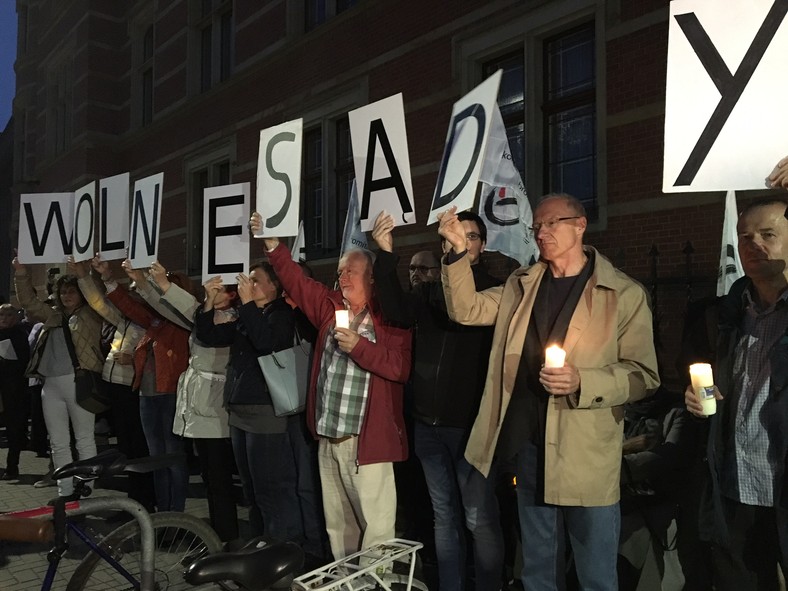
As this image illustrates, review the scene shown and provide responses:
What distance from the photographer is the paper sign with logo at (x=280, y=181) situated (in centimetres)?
373

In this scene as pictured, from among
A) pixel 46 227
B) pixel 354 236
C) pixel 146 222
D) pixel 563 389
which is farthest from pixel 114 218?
pixel 563 389

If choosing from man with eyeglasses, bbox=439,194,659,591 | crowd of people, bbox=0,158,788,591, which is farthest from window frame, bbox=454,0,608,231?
man with eyeglasses, bbox=439,194,659,591

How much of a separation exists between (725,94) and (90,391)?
15.6 feet

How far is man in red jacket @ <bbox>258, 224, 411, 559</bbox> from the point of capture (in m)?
3.14

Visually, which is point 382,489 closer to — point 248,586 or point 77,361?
point 248,586

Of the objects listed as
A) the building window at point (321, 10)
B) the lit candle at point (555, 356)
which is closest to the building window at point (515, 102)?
the building window at point (321, 10)

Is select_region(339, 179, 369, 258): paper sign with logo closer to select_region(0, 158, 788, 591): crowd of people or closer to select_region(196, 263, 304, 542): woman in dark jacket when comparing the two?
select_region(0, 158, 788, 591): crowd of people

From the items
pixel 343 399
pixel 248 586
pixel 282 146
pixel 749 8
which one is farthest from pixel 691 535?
pixel 282 146

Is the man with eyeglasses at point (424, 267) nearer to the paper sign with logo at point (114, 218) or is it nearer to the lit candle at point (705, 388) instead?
the lit candle at point (705, 388)

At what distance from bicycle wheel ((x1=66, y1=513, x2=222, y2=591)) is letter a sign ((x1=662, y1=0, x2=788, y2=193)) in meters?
2.39

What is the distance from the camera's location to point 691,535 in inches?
112

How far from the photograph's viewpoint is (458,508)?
10.1ft

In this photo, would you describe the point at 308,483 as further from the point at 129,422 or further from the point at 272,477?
the point at 129,422

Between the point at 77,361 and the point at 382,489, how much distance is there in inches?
126
